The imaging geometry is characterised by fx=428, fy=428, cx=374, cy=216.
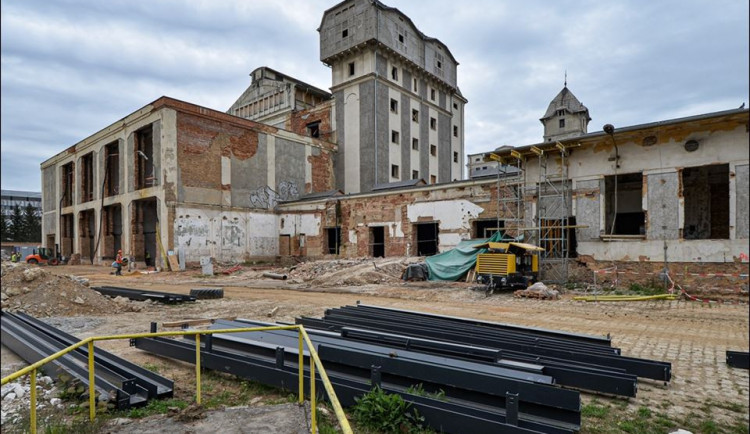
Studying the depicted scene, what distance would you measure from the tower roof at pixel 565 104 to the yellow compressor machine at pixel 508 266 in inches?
1447

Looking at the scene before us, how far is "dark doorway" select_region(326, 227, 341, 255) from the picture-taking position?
27.6 m

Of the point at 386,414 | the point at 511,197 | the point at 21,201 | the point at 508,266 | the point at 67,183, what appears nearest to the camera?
the point at 386,414

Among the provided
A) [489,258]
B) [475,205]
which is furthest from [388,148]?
[489,258]

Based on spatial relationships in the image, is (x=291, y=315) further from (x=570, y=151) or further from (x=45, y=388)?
(x=570, y=151)

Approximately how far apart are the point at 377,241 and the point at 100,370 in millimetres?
20826

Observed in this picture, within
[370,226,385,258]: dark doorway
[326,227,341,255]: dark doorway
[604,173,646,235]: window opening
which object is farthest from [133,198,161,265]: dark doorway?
[604,173,646,235]: window opening

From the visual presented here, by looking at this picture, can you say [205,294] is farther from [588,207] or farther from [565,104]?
[565,104]

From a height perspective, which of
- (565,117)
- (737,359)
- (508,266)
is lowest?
(737,359)

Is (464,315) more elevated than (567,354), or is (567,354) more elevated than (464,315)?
(567,354)

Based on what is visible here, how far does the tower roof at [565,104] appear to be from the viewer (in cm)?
4719

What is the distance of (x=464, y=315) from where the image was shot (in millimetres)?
11430

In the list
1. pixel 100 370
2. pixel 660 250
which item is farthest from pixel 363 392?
pixel 660 250

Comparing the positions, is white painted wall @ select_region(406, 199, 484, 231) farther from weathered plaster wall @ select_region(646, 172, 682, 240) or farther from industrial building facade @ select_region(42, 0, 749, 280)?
weathered plaster wall @ select_region(646, 172, 682, 240)

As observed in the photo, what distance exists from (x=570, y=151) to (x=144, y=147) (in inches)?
1085
